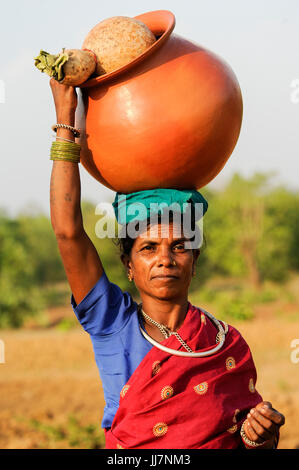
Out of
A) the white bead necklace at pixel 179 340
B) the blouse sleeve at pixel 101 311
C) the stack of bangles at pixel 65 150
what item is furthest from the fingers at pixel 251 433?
the stack of bangles at pixel 65 150

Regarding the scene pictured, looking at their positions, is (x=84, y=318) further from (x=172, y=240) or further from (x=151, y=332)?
(x=172, y=240)

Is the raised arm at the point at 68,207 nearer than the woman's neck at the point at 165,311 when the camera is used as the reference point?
Yes

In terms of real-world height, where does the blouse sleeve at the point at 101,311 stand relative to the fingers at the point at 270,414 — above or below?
above

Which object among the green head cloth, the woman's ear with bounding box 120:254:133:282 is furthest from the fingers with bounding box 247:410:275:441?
the green head cloth

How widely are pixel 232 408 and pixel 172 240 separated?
2.25 ft

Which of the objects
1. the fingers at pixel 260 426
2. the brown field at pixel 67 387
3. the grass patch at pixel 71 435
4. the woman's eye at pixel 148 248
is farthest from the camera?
the brown field at pixel 67 387

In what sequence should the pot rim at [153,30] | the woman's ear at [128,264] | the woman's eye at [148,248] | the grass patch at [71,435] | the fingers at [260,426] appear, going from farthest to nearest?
the grass patch at [71,435], the woman's ear at [128,264], the woman's eye at [148,248], the fingers at [260,426], the pot rim at [153,30]

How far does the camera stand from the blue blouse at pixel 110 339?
2.03 meters

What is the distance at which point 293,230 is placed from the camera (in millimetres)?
18953

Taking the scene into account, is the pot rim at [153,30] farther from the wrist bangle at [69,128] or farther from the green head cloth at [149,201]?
the green head cloth at [149,201]

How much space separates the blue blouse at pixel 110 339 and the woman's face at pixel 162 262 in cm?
14

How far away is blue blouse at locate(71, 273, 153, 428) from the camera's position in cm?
203

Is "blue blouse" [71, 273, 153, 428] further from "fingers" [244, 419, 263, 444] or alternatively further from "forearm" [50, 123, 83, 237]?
"fingers" [244, 419, 263, 444]
